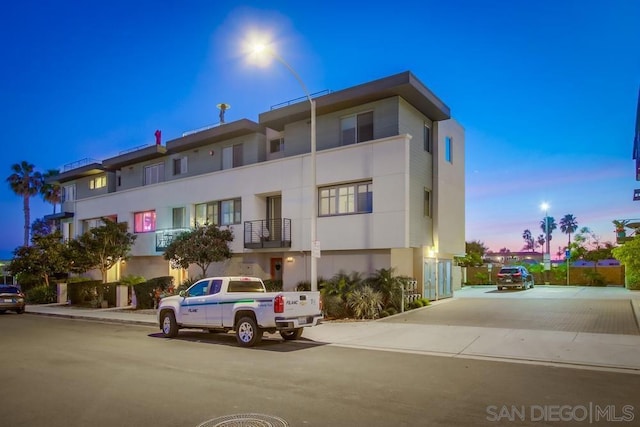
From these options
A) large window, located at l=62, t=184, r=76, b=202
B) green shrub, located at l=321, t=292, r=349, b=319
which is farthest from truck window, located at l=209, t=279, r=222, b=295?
large window, located at l=62, t=184, r=76, b=202

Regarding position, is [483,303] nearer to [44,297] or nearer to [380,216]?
[380,216]

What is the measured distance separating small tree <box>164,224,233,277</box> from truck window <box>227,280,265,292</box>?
821cm

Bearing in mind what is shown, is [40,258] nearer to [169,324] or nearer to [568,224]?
[169,324]

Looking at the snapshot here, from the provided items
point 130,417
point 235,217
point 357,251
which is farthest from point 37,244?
point 130,417

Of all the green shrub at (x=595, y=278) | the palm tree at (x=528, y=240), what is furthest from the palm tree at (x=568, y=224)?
the green shrub at (x=595, y=278)

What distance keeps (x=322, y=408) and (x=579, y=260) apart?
45956mm

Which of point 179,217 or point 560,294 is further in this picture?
point 179,217

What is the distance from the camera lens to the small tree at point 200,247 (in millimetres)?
22734

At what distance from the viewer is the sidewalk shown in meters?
10.5

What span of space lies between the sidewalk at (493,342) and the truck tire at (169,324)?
4.19 m

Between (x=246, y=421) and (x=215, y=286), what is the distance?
868 cm

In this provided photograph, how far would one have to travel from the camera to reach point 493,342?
1270cm

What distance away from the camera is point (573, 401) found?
23.4 ft

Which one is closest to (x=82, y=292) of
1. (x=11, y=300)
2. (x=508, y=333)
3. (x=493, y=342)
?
(x=11, y=300)
